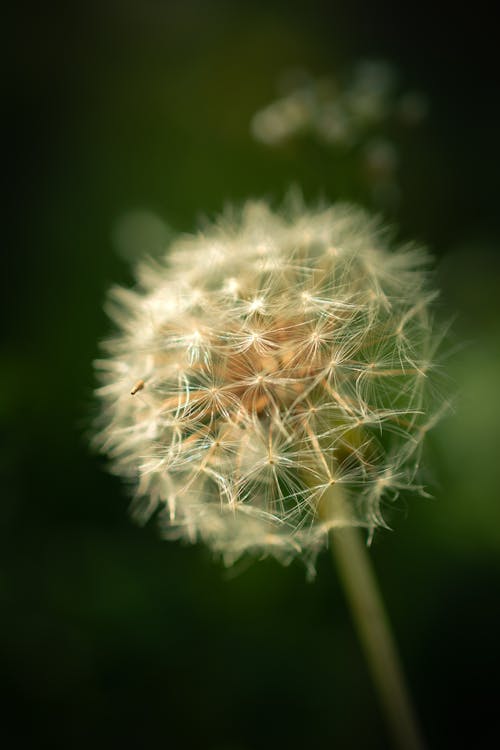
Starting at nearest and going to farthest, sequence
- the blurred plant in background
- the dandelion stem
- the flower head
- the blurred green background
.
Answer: the flower head, the dandelion stem, the blurred green background, the blurred plant in background

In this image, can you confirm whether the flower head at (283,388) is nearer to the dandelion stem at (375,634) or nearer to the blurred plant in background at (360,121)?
the dandelion stem at (375,634)

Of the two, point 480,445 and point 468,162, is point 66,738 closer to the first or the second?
point 480,445

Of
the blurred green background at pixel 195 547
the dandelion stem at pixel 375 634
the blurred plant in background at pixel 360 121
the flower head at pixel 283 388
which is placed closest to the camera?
the flower head at pixel 283 388

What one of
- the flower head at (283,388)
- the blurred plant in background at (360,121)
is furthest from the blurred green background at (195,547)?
the flower head at (283,388)

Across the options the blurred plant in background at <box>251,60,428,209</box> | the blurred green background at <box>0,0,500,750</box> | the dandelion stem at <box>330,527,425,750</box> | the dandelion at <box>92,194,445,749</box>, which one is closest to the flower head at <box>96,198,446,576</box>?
the dandelion at <box>92,194,445,749</box>

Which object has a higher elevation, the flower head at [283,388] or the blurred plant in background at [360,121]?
the blurred plant in background at [360,121]

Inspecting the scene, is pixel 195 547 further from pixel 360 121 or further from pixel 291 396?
pixel 360 121

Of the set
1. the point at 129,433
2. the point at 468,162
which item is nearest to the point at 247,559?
the point at 129,433

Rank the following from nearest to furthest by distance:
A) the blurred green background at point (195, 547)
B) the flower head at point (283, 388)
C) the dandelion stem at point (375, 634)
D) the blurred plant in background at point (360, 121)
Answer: the flower head at point (283, 388) < the dandelion stem at point (375, 634) < the blurred green background at point (195, 547) < the blurred plant in background at point (360, 121)

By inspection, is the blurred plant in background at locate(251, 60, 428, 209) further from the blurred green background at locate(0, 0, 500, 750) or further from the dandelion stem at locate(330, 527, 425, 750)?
the dandelion stem at locate(330, 527, 425, 750)
